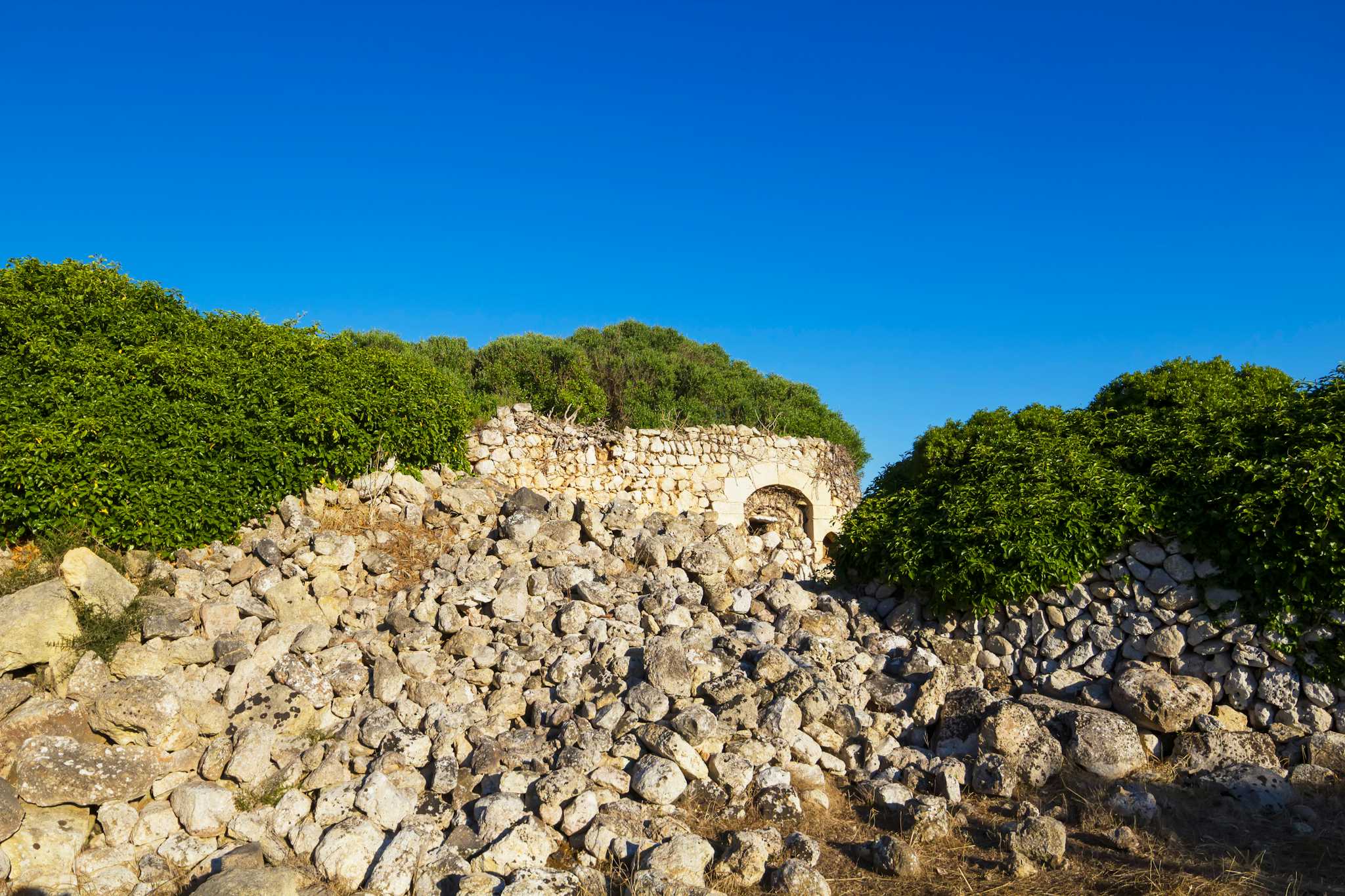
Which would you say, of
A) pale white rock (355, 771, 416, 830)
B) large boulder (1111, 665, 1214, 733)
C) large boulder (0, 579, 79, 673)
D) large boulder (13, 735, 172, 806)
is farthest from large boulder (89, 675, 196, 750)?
large boulder (1111, 665, 1214, 733)

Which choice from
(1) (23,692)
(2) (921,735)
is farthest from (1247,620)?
(1) (23,692)

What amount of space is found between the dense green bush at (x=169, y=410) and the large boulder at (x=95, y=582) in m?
0.86

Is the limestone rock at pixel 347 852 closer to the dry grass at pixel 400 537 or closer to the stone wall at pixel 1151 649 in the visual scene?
the dry grass at pixel 400 537

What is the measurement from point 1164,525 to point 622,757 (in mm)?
4947

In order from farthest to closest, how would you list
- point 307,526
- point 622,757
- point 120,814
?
point 307,526 → point 622,757 → point 120,814

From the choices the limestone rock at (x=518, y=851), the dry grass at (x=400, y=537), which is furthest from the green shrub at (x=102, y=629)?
the limestone rock at (x=518, y=851)

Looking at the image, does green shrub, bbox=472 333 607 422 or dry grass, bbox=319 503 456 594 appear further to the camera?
green shrub, bbox=472 333 607 422

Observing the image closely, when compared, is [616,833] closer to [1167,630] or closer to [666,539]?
[666,539]

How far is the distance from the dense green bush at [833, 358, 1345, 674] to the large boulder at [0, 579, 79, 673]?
699 cm

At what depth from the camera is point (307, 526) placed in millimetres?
8820

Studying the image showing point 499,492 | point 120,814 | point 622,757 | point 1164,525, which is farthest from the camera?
point 499,492

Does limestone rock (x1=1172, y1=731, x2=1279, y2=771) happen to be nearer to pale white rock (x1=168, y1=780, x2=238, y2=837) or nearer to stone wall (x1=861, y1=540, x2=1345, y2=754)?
stone wall (x1=861, y1=540, x2=1345, y2=754)

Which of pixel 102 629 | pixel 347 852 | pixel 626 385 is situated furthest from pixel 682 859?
pixel 626 385

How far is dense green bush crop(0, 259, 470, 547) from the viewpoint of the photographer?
7.79 meters
